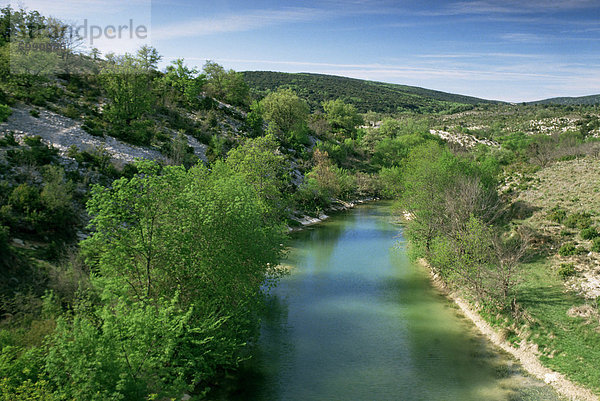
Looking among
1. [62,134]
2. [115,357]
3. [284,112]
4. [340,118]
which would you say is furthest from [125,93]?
[340,118]

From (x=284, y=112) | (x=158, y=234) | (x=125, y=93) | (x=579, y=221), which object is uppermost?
(x=284, y=112)

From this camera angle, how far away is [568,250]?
1473 inches

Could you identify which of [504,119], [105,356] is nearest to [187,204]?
[105,356]

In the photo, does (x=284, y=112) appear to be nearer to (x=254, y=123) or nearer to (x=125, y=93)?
(x=254, y=123)

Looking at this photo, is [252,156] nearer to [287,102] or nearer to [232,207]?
[232,207]

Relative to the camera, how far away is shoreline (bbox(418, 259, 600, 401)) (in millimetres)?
21641

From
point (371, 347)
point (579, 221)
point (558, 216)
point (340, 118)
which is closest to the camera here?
point (371, 347)

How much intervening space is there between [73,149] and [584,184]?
6234 cm

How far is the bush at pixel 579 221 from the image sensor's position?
4047 centimetres

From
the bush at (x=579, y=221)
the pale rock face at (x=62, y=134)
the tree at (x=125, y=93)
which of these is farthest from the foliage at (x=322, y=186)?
the bush at (x=579, y=221)

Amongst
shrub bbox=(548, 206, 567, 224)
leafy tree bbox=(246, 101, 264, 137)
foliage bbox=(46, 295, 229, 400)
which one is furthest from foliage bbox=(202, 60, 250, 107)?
foliage bbox=(46, 295, 229, 400)

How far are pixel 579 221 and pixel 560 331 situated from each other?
65.7ft

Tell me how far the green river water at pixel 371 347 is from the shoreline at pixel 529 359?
0.60 meters

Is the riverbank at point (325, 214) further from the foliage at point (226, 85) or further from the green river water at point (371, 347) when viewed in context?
the foliage at point (226, 85)
